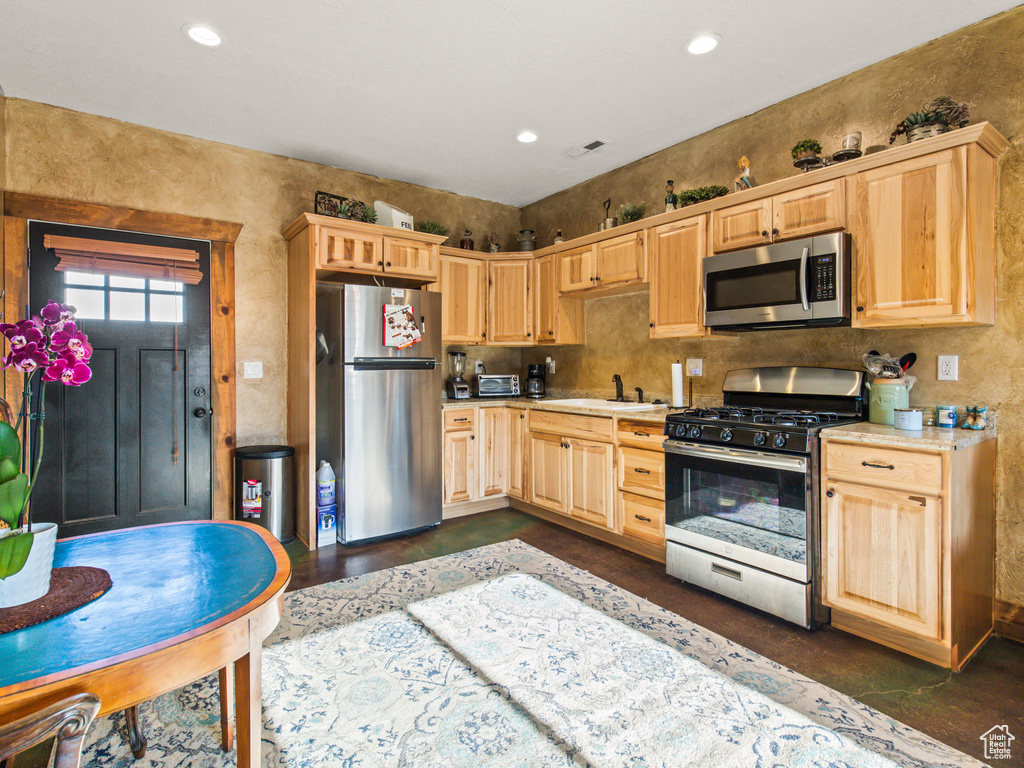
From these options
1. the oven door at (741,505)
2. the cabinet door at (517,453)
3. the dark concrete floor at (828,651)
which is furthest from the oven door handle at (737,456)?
the cabinet door at (517,453)

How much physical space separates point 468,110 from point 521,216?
2122 mm

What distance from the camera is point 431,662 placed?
2152 millimetres

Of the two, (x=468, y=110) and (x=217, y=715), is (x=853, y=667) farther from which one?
(x=468, y=110)

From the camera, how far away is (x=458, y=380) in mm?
4594

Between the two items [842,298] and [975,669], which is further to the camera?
[842,298]

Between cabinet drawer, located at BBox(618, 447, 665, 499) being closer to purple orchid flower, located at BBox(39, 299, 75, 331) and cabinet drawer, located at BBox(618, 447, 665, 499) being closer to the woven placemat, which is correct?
the woven placemat

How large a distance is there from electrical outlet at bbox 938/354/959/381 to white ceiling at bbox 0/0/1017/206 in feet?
5.11

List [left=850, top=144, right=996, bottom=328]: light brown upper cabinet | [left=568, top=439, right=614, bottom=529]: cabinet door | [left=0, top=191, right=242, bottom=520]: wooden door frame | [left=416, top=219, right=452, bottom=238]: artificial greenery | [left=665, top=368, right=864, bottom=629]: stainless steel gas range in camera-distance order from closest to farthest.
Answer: [left=850, top=144, right=996, bottom=328]: light brown upper cabinet, [left=665, top=368, right=864, bottom=629]: stainless steel gas range, [left=0, top=191, right=242, bottom=520]: wooden door frame, [left=568, top=439, right=614, bottom=529]: cabinet door, [left=416, top=219, right=452, bottom=238]: artificial greenery

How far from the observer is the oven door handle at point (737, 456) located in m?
2.45

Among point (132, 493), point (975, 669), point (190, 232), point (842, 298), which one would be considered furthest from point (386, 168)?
point (975, 669)

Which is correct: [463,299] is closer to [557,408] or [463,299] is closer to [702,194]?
[557,408]

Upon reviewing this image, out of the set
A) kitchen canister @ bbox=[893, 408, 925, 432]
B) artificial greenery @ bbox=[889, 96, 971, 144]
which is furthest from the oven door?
artificial greenery @ bbox=[889, 96, 971, 144]

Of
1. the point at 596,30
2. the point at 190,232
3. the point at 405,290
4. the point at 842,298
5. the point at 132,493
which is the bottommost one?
the point at 132,493

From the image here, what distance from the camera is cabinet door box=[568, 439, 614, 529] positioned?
353 cm
